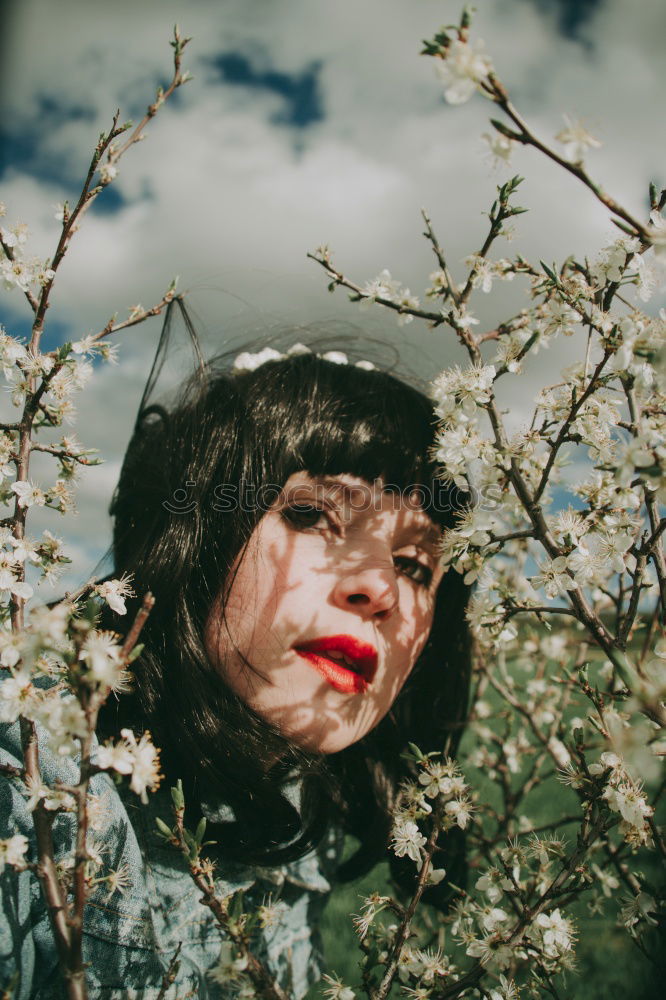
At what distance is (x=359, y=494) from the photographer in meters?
1.87

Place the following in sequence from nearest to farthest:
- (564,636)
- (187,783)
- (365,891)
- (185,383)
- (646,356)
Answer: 1. (646,356)
2. (187,783)
3. (185,383)
4. (365,891)
5. (564,636)

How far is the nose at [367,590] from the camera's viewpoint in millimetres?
1655

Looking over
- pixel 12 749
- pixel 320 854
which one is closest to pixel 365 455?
pixel 12 749

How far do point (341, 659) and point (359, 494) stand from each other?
0.48 metres

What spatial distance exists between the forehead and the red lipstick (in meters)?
0.38

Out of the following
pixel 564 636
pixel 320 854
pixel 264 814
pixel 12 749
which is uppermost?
pixel 564 636

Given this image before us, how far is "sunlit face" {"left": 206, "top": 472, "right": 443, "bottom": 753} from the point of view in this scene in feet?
5.44

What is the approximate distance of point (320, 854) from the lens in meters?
2.29

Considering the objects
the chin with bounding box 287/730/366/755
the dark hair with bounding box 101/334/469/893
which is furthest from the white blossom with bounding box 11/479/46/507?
the chin with bounding box 287/730/366/755

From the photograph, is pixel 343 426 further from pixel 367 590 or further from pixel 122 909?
pixel 122 909

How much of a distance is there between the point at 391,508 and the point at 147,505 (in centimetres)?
78

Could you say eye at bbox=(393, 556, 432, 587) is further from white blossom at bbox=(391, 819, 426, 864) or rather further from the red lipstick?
white blossom at bbox=(391, 819, 426, 864)

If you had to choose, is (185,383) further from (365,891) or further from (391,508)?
(365,891)

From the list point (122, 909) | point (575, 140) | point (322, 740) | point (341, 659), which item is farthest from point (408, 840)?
point (575, 140)
